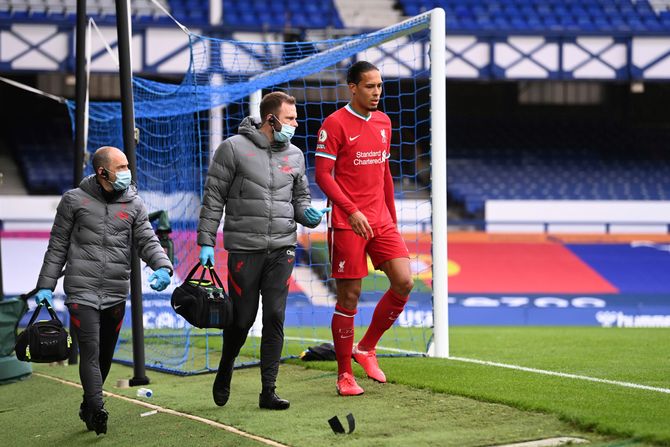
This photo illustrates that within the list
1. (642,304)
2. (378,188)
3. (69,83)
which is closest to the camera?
(378,188)

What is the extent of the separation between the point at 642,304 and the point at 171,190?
7.82 m

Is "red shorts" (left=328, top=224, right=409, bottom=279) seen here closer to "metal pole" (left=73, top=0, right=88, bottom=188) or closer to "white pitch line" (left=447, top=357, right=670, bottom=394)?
"white pitch line" (left=447, top=357, right=670, bottom=394)

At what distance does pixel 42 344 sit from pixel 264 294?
4.29 feet

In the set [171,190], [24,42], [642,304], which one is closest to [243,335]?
[171,190]

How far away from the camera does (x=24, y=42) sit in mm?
21297

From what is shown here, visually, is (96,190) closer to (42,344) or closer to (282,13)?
(42,344)

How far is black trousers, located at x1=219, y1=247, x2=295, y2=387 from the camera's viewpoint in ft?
20.4

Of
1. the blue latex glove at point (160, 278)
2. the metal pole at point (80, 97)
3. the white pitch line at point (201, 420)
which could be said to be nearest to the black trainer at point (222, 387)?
the white pitch line at point (201, 420)

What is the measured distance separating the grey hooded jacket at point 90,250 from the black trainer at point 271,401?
0.95 meters

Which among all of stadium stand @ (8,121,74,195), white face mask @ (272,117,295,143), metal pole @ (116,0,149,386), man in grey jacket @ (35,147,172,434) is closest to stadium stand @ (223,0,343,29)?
stadium stand @ (8,121,74,195)

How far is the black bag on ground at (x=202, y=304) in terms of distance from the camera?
19.4ft

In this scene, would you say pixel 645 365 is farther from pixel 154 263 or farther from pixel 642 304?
pixel 642 304

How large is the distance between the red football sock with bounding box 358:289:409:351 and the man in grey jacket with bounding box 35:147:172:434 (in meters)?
1.55

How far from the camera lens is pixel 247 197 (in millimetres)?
6180
